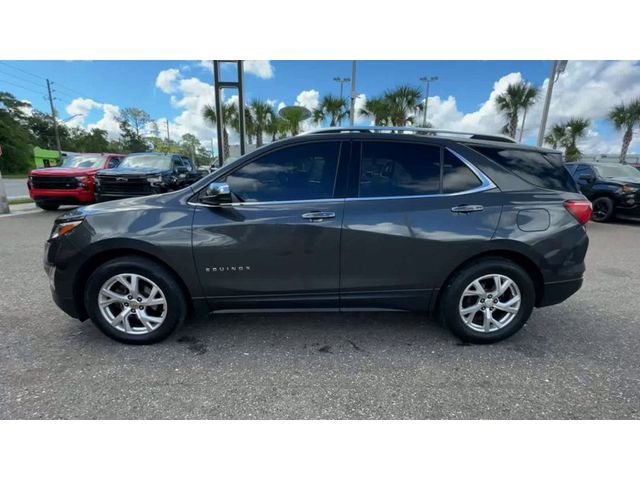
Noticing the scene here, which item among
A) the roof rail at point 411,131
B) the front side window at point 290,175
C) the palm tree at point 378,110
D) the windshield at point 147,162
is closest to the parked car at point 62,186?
the windshield at point 147,162

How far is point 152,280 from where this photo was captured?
2697 millimetres

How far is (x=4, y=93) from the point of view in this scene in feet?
165

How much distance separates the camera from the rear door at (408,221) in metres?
2.66

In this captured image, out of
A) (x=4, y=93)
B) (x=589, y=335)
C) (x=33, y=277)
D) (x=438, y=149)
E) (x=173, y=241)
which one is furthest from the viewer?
(x=4, y=93)

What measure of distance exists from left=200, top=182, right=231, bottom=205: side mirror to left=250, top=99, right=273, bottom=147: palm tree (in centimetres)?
2517

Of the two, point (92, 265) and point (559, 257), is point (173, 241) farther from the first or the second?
point (559, 257)

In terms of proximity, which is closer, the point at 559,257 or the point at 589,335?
the point at 559,257

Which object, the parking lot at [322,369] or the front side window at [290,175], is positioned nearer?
the parking lot at [322,369]

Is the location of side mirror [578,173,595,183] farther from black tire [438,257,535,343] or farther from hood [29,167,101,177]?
hood [29,167,101,177]

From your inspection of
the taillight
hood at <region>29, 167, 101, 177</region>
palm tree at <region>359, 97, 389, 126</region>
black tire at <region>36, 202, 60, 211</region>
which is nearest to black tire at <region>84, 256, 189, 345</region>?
the taillight

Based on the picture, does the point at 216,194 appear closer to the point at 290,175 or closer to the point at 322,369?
the point at 290,175

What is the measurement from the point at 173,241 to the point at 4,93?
70.8m

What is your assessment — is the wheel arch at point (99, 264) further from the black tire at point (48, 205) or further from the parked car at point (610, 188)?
the parked car at point (610, 188)

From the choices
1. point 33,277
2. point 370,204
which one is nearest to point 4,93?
point 33,277
